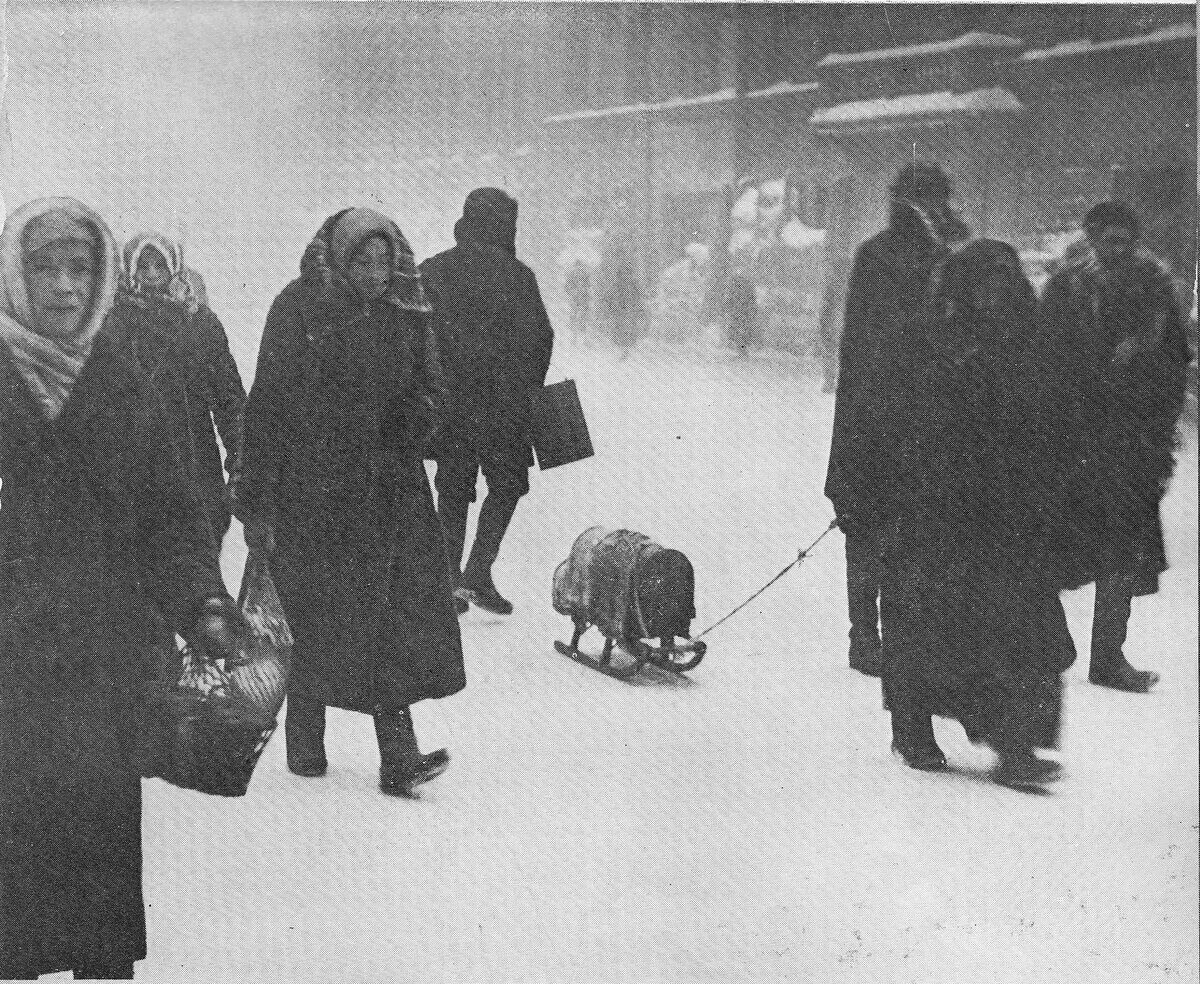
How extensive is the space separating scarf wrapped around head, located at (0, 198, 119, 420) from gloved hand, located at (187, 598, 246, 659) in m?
0.63

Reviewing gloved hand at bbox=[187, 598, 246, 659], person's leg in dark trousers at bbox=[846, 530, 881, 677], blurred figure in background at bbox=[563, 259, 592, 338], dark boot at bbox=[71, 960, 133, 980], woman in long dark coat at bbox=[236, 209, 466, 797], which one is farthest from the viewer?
person's leg in dark trousers at bbox=[846, 530, 881, 677]

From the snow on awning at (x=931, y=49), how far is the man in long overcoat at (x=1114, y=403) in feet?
1.77

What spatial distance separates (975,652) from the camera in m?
3.97

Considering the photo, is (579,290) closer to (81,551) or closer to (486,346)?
(486,346)

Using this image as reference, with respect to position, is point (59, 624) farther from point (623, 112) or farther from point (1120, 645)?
point (1120, 645)

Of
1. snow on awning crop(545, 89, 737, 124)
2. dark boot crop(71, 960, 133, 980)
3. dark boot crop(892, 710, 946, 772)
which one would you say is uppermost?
snow on awning crop(545, 89, 737, 124)

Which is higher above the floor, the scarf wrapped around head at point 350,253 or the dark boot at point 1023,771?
the scarf wrapped around head at point 350,253

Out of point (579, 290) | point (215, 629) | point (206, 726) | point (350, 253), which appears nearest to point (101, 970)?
point (206, 726)

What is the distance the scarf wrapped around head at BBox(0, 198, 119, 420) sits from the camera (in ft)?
11.1

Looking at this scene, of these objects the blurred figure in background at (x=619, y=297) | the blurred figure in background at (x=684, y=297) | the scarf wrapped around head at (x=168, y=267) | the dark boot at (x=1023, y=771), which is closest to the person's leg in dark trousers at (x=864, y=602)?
the dark boot at (x=1023, y=771)

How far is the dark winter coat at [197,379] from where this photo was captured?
144 inches

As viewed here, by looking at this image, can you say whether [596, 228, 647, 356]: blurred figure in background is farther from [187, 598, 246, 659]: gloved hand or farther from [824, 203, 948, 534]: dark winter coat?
[187, 598, 246, 659]: gloved hand

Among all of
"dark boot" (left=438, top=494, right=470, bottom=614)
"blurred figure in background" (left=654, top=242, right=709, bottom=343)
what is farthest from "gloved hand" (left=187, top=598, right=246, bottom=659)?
"blurred figure in background" (left=654, top=242, right=709, bottom=343)

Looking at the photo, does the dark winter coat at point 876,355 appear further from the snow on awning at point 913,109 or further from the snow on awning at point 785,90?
the snow on awning at point 785,90
